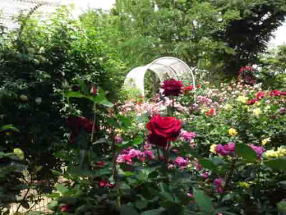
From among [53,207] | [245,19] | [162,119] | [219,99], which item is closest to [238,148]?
[162,119]

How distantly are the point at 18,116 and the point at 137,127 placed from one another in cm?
153

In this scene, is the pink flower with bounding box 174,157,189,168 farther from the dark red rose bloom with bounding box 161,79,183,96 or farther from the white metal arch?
the white metal arch

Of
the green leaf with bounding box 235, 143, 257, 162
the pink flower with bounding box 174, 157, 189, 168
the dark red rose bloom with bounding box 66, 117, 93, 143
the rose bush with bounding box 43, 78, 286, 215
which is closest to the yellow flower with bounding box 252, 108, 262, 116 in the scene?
the rose bush with bounding box 43, 78, 286, 215

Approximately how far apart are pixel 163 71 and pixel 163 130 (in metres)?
10.9

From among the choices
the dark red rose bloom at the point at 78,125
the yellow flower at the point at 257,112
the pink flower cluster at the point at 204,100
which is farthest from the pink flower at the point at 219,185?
the pink flower cluster at the point at 204,100

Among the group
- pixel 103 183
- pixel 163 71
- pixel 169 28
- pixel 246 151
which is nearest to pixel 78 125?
pixel 103 183

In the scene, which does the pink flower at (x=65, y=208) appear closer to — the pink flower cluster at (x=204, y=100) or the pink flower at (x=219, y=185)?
the pink flower at (x=219, y=185)

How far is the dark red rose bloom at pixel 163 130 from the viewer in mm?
1217

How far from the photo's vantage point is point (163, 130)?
1218mm

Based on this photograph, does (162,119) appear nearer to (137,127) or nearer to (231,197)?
(231,197)

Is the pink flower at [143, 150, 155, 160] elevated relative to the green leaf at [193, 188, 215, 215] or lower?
elevated

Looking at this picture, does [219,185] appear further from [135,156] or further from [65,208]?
[65,208]

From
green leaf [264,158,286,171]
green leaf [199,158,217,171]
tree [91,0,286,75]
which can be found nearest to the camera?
green leaf [264,158,286,171]

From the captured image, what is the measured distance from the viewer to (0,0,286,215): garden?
1.22 m
